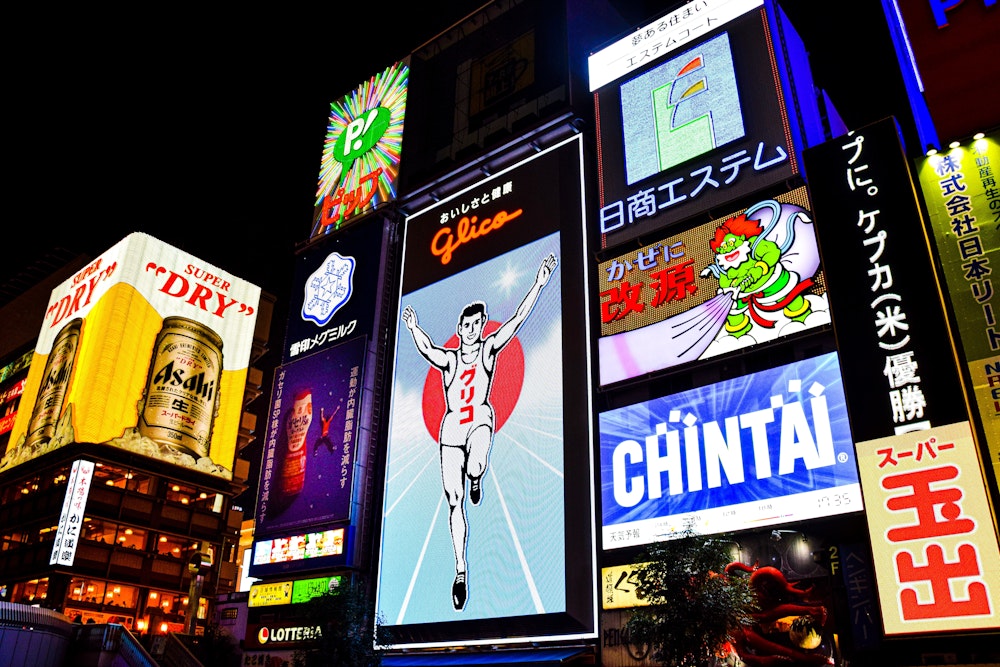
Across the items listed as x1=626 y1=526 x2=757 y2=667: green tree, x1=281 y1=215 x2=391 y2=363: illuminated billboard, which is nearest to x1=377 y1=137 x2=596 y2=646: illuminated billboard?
x1=281 y1=215 x2=391 y2=363: illuminated billboard

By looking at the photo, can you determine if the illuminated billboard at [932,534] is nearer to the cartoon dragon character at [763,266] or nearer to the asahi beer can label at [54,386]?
the cartoon dragon character at [763,266]

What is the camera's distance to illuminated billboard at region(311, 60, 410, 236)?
28.7 m

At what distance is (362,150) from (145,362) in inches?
634

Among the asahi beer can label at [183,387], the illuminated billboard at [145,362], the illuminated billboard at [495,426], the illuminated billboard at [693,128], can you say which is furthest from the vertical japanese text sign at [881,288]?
the illuminated billboard at [145,362]

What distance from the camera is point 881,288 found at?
576 inches

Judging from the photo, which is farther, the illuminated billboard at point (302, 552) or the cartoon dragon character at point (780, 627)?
the illuminated billboard at point (302, 552)

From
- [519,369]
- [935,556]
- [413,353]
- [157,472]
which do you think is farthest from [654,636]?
[157,472]

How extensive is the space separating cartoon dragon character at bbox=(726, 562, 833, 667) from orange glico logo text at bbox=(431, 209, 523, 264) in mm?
12232

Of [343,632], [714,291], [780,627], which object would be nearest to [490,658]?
[343,632]

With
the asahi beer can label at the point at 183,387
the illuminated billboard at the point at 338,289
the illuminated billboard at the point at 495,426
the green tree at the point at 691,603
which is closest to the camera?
the green tree at the point at 691,603

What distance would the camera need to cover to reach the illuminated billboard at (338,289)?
25.8 metres

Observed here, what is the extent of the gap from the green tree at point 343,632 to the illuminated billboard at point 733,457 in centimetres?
626

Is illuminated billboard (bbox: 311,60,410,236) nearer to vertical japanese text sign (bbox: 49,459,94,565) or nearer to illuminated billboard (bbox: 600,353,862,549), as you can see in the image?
illuminated billboard (bbox: 600,353,862,549)

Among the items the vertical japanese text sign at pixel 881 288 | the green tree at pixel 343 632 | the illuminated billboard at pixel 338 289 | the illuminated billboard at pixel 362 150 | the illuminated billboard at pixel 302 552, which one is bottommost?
the green tree at pixel 343 632
